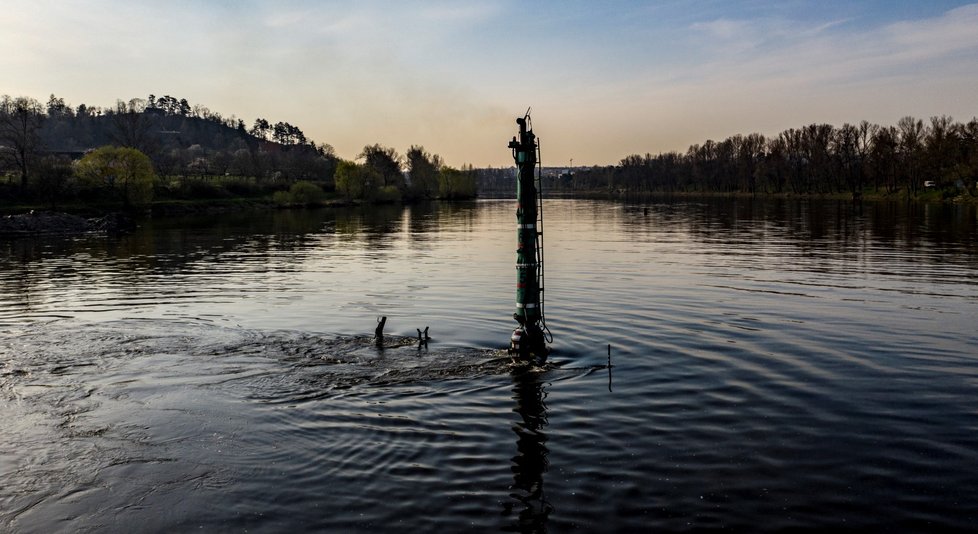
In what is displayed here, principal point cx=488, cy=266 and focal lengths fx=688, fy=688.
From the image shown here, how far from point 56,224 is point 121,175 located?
3388cm

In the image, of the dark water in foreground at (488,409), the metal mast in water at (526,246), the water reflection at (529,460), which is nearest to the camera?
the water reflection at (529,460)

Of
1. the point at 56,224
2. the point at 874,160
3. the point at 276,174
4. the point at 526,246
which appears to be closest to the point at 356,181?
the point at 276,174

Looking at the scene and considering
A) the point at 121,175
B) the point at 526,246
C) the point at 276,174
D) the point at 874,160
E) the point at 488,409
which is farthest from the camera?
the point at 276,174

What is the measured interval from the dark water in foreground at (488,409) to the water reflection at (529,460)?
57mm

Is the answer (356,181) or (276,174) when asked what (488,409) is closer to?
(356,181)

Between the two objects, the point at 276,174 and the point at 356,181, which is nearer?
the point at 356,181

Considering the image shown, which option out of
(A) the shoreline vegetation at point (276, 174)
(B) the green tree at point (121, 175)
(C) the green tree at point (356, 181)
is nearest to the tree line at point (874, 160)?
(A) the shoreline vegetation at point (276, 174)

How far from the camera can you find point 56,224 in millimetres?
79312

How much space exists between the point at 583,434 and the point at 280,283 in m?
25.1

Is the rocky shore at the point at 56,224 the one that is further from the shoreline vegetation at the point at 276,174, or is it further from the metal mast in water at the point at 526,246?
the metal mast in water at the point at 526,246

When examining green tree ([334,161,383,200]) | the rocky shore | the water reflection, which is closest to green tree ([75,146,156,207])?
the rocky shore

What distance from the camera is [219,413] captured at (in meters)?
14.1

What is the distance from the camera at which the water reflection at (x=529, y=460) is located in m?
9.51

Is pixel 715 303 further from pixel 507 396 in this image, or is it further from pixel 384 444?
pixel 384 444
